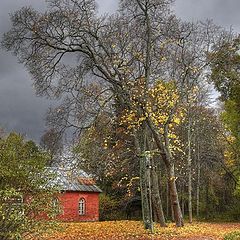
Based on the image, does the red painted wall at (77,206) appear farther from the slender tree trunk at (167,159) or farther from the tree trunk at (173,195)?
the slender tree trunk at (167,159)

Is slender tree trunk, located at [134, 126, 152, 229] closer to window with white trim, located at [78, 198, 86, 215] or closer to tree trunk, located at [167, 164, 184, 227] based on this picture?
tree trunk, located at [167, 164, 184, 227]

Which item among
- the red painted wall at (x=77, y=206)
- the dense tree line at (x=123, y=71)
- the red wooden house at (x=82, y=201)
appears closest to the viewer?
the dense tree line at (x=123, y=71)

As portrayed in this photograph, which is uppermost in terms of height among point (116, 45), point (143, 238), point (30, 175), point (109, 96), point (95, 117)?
point (116, 45)

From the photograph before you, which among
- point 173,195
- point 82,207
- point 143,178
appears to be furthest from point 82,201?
point 143,178

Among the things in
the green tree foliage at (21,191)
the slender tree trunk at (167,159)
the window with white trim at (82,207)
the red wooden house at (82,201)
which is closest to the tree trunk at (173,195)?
the slender tree trunk at (167,159)

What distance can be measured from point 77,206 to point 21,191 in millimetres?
26580

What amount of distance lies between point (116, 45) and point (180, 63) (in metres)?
4.80

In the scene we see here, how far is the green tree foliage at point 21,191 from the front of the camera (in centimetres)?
1146

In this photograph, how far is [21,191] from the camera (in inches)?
480

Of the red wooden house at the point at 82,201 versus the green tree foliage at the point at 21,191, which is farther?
the red wooden house at the point at 82,201

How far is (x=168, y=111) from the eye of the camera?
22625 mm

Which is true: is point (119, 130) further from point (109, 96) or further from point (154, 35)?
point (154, 35)

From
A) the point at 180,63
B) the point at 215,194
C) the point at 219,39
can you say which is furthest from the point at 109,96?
the point at 215,194

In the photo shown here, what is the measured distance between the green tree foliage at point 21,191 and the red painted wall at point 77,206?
24.6 m
